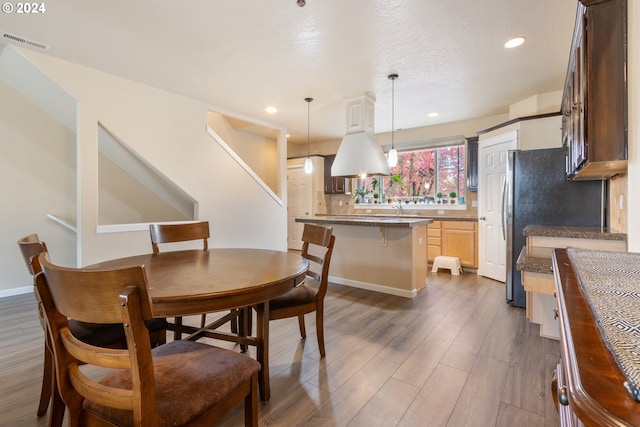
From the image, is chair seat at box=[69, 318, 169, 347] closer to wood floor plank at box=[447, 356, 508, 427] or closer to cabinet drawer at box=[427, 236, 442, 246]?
wood floor plank at box=[447, 356, 508, 427]

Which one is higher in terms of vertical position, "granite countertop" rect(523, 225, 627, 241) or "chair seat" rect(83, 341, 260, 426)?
"granite countertop" rect(523, 225, 627, 241)

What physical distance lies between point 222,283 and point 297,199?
5763 mm

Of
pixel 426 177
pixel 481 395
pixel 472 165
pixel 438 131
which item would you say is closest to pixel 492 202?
pixel 472 165

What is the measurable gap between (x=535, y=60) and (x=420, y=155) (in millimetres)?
2957

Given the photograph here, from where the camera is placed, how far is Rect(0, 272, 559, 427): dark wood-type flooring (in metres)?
1.54

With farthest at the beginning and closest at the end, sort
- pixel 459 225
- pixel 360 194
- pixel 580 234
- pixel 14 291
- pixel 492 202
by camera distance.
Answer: pixel 360 194 < pixel 459 225 < pixel 492 202 < pixel 14 291 < pixel 580 234

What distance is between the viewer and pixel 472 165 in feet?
16.0

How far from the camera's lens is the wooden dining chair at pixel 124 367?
787 mm

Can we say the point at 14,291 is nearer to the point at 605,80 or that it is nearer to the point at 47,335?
the point at 47,335

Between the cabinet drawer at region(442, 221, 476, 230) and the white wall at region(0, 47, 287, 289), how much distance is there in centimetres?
292

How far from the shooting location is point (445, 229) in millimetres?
5031

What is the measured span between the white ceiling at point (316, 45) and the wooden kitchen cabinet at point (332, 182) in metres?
2.67

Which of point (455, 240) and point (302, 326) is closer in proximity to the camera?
point (302, 326)

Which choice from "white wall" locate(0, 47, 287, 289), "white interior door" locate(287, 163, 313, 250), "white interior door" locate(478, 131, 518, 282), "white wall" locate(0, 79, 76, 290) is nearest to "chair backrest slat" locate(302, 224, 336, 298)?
"white wall" locate(0, 47, 287, 289)
